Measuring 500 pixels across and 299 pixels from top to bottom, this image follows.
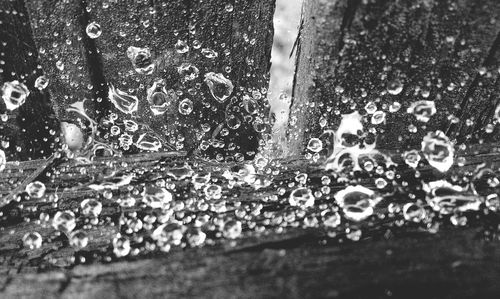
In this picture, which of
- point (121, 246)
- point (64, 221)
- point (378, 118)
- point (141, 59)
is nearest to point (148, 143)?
point (141, 59)

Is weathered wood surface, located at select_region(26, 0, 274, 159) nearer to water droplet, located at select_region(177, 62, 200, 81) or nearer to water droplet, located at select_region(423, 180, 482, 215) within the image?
water droplet, located at select_region(177, 62, 200, 81)

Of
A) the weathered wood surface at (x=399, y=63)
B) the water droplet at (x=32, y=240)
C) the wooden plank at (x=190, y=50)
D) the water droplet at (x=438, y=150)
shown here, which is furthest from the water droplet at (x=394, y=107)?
the water droplet at (x=32, y=240)

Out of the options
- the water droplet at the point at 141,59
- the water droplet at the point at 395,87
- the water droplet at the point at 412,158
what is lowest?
the water droplet at the point at 412,158

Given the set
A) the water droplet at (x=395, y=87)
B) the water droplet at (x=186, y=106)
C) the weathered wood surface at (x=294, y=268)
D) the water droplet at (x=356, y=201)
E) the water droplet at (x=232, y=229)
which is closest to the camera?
the weathered wood surface at (x=294, y=268)

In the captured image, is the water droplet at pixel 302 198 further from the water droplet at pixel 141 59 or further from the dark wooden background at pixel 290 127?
the water droplet at pixel 141 59

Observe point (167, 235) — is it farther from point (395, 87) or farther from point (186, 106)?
point (395, 87)

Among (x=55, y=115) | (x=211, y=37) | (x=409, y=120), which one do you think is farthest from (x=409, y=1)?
(x=55, y=115)

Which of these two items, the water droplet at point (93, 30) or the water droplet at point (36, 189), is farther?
the water droplet at point (93, 30)
